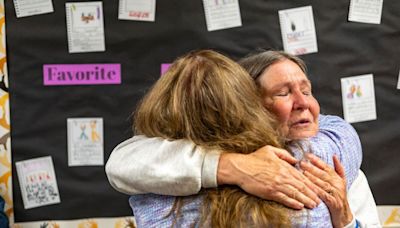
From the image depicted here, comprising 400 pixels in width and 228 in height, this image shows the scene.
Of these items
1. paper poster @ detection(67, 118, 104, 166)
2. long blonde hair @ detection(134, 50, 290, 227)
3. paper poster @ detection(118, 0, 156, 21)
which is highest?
paper poster @ detection(118, 0, 156, 21)

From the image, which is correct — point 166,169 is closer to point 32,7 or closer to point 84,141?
point 84,141

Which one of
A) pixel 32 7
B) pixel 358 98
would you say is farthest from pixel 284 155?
pixel 32 7

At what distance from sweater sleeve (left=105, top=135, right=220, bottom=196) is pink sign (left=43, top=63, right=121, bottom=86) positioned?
1174mm

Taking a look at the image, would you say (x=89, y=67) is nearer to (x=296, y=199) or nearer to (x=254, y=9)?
(x=254, y=9)

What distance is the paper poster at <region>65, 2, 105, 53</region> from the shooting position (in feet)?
7.08

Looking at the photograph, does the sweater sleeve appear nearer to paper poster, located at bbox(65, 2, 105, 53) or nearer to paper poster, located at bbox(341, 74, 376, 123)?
paper poster, located at bbox(65, 2, 105, 53)

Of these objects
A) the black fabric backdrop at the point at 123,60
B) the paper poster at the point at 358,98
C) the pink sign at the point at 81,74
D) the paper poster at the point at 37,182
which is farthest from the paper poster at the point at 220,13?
the paper poster at the point at 37,182

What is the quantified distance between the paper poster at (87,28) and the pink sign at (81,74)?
0.07m

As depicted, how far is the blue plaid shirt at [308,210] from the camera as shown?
977 millimetres

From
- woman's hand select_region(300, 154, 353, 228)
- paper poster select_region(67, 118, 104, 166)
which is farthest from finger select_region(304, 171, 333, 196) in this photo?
paper poster select_region(67, 118, 104, 166)

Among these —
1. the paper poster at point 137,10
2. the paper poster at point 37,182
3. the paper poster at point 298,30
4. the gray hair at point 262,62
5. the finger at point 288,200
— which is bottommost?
the paper poster at point 37,182

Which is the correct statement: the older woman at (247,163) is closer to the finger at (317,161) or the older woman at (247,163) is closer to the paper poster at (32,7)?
the finger at (317,161)

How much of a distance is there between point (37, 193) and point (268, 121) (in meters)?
1.47

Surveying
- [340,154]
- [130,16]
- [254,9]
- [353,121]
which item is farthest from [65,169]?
[340,154]
